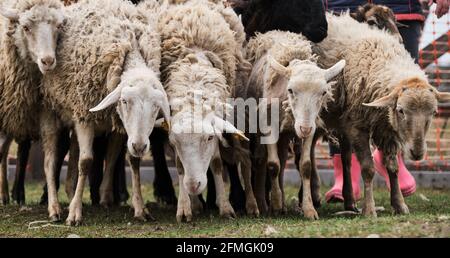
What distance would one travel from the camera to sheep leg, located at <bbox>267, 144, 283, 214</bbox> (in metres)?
8.07

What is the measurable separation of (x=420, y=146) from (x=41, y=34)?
3.07 metres

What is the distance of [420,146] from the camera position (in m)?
7.50

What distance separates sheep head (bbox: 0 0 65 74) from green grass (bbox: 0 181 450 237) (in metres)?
1.30

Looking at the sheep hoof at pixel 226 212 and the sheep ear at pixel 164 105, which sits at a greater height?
the sheep ear at pixel 164 105

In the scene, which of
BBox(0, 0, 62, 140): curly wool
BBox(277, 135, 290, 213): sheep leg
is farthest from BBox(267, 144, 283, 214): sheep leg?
BBox(0, 0, 62, 140): curly wool

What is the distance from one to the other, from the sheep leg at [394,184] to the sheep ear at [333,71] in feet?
3.08

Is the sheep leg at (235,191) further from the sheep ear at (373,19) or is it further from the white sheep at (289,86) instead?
the sheep ear at (373,19)

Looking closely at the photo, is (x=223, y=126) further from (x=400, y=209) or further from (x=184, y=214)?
(x=400, y=209)

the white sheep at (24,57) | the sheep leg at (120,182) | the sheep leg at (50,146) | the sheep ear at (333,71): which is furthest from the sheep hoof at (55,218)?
the sheep ear at (333,71)

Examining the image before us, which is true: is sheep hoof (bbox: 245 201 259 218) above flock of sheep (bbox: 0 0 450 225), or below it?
A: below

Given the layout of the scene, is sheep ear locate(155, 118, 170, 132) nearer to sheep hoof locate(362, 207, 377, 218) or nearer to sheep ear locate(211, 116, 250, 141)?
sheep ear locate(211, 116, 250, 141)

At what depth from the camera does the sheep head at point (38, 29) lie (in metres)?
7.83

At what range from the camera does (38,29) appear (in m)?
7.95

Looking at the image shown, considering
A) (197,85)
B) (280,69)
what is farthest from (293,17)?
(197,85)
